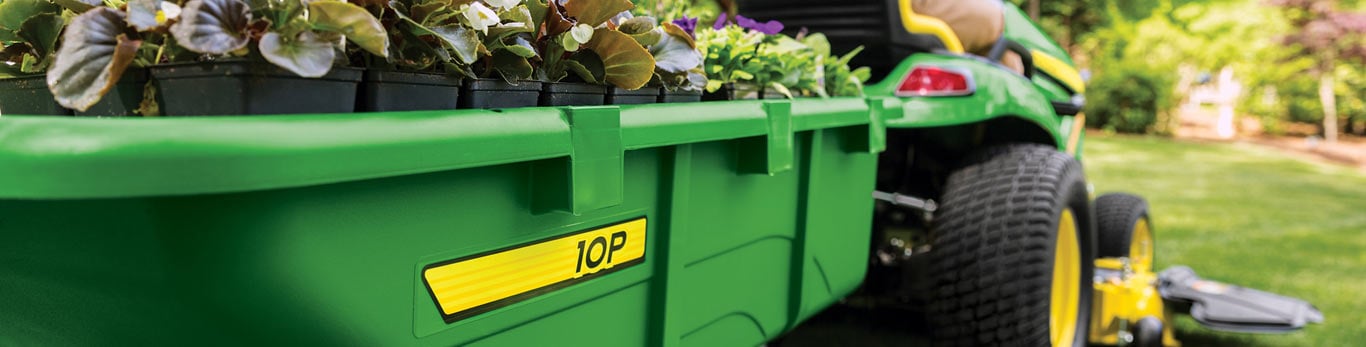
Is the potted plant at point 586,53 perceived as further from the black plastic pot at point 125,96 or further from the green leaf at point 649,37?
the black plastic pot at point 125,96

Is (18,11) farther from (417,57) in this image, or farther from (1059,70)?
(1059,70)

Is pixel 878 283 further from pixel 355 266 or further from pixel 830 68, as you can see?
pixel 355 266

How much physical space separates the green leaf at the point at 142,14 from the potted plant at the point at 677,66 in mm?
653

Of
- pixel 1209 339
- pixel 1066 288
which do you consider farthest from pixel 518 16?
pixel 1209 339

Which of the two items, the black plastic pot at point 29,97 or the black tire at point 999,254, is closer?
the black plastic pot at point 29,97

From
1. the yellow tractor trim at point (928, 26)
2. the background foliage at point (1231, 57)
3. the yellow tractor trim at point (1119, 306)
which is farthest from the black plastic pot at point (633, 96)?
the background foliage at point (1231, 57)

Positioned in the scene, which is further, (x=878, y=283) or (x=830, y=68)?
(x=878, y=283)

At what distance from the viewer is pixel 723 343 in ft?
5.60

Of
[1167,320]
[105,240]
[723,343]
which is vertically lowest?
[1167,320]

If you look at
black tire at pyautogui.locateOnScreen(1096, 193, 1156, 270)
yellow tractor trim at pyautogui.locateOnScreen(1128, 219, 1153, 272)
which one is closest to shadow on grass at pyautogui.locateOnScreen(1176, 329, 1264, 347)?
yellow tractor trim at pyautogui.locateOnScreen(1128, 219, 1153, 272)

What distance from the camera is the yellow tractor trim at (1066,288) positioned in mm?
2676

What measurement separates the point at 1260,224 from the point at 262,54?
6.45 m

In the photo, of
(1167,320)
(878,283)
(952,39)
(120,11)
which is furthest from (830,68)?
(1167,320)

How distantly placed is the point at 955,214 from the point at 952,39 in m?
0.61
